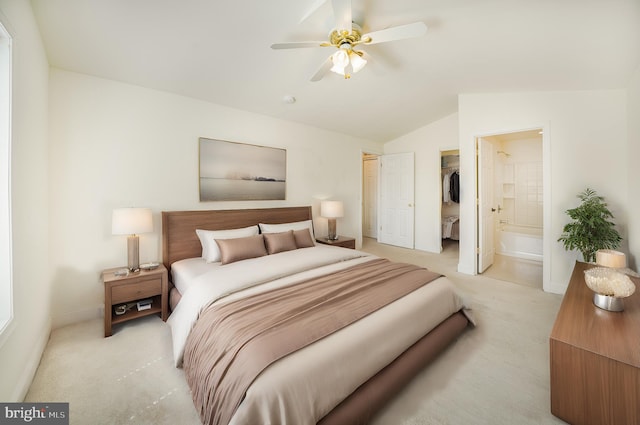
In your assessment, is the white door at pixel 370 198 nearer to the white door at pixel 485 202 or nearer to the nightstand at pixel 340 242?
the nightstand at pixel 340 242

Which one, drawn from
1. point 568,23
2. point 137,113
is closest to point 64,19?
point 137,113

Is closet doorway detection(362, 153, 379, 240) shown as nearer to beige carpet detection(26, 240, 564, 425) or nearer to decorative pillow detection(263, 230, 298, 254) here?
decorative pillow detection(263, 230, 298, 254)

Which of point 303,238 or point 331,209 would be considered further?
point 331,209

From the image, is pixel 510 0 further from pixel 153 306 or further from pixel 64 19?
pixel 153 306

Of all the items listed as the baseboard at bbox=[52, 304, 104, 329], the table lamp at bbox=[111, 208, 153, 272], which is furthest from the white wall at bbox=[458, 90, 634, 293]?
the baseboard at bbox=[52, 304, 104, 329]

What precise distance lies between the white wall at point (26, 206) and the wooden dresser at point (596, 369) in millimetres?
2979

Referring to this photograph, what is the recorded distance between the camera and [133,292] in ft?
7.84

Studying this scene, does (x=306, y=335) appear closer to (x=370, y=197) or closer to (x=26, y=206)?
(x=26, y=206)

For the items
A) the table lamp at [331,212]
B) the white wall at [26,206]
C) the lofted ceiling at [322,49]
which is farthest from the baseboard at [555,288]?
the white wall at [26,206]

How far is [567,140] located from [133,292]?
516 centimetres

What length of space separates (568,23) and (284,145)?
335 cm

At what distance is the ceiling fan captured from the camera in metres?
1.83

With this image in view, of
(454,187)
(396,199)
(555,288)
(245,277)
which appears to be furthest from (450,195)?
(245,277)

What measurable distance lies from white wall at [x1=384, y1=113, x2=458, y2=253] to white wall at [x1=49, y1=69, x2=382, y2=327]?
3.73 metres
